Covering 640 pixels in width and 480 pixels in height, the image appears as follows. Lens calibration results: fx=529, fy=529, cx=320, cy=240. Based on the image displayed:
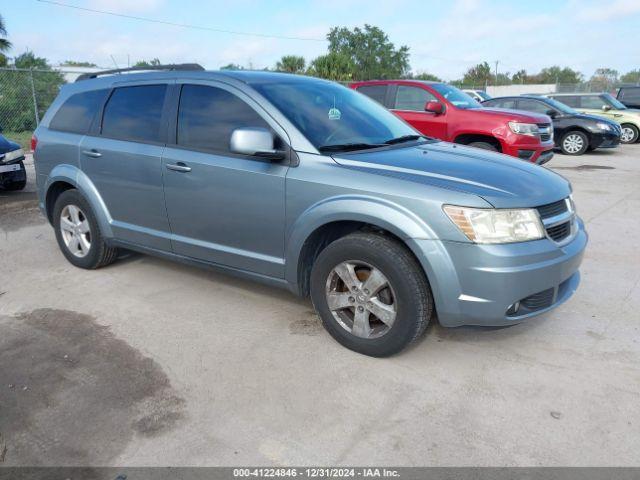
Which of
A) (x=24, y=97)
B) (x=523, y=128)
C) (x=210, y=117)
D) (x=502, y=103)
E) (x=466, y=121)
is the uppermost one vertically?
(x=24, y=97)

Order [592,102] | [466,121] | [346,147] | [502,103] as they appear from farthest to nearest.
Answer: [592,102] → [502,103] → [466,121] → [346,147]

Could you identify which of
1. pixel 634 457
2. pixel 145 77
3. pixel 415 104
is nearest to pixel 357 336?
pixel 634 457

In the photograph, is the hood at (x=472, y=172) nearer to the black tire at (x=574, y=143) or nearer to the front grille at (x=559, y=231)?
the front grille at (x=559, y=231)

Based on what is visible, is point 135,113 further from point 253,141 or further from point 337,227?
point 337,227

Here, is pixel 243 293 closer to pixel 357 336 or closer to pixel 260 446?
pixel 357 336

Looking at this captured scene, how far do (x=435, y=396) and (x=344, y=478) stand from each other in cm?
83

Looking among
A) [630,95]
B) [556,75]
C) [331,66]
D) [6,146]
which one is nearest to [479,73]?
[556,75]

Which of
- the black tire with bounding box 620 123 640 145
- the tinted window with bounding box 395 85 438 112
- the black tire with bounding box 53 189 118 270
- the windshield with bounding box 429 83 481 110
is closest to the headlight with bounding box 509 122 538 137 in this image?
the windshield with bounding box 429 83 481 110

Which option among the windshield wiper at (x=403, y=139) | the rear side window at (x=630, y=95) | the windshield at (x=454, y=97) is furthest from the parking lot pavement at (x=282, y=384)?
the rear side window at (x=630, y=95)

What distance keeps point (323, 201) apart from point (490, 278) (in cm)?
110

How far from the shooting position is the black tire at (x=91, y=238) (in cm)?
477

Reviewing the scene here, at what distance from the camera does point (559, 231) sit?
3244 millimetres

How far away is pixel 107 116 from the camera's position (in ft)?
15.0

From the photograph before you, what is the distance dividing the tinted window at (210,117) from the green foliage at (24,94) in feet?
44.0
